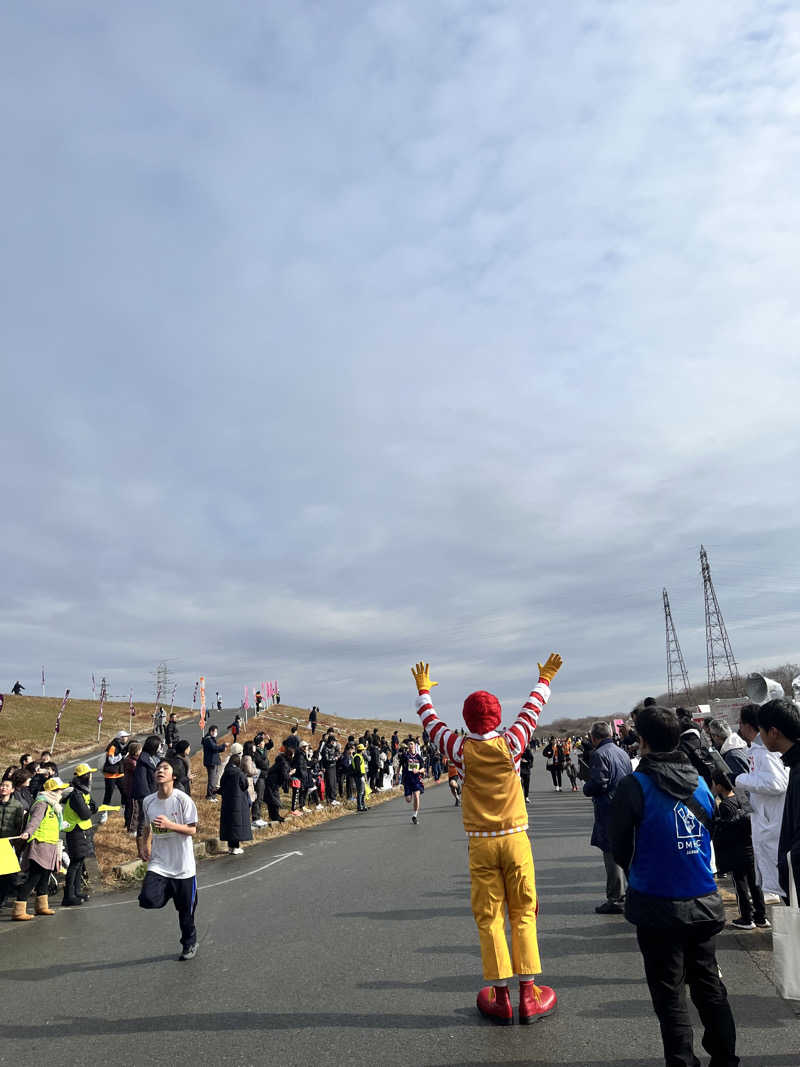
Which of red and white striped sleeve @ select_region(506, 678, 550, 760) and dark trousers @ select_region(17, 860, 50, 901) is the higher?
red and white striped sleeve @ select_region(506, 678, 550, 760)

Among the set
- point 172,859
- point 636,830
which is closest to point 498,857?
point 636,830

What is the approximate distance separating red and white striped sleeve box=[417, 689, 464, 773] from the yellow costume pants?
0.56 metres

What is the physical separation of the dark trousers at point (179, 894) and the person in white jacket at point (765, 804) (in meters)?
5.04

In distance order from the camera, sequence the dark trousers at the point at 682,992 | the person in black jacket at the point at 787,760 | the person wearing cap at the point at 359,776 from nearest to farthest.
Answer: the dark trousers at the point at 682,992, the person in black jacket at the point at 787,760, the person wearing cap at the point at 359,776

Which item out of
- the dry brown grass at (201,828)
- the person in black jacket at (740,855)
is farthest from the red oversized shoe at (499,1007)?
the dry brown grass at (201,828)

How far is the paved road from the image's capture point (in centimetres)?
457

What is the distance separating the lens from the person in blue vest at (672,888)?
359 centimetres

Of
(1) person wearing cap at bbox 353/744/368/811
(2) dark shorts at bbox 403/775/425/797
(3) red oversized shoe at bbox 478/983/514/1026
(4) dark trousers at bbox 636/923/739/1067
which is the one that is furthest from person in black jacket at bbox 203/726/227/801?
(4) dark trousers at bbox 636/923/739/1067

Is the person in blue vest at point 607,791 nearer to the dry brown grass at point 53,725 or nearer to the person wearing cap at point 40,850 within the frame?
the person wearing cap at point 40,850

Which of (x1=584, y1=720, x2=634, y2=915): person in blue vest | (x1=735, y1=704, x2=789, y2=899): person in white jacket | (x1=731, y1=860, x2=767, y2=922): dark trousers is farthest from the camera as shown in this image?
(x1=584, y1=720, x2=634, y2=915): person in blue vest

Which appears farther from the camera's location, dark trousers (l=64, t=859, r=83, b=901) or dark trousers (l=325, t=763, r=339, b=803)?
dark trousers (l=325, t=763, r=339, b=803)

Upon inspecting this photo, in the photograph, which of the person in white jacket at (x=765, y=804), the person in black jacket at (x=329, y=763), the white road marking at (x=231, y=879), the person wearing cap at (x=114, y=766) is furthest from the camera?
the person in black jacket at (x=329, y=763)

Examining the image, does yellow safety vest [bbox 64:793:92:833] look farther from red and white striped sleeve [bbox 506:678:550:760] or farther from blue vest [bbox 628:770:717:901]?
blue vest [bbox 628:770:717:901]

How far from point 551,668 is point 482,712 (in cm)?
89
